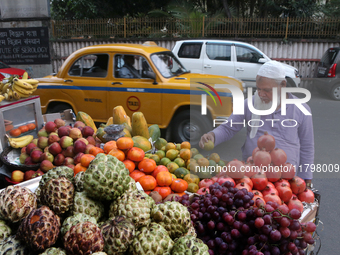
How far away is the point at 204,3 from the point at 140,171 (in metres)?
15.6

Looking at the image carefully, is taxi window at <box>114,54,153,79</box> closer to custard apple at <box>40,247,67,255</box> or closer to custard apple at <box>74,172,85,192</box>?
custard apple at <box>74,172,85,192</box>

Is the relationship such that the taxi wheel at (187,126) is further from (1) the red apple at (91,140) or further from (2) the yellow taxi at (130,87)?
(1) the red apple at (91,140)

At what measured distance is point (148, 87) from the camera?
19.6 ft

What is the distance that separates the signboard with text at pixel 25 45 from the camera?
37.1 feet

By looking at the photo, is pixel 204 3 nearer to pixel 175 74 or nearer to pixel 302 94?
pixel 175 74

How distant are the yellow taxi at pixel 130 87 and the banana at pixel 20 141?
224cm

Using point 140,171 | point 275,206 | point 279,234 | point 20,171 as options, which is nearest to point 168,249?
point 279,234

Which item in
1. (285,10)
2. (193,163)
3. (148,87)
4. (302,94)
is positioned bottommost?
(193,163)

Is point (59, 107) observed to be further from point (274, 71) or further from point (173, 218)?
point (173, 218)

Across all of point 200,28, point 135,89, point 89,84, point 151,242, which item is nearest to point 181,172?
point 151,242

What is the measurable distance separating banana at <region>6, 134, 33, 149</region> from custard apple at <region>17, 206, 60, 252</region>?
255 centimetres

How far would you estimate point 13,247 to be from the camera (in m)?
1.55

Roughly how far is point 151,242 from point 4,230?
0.87 m

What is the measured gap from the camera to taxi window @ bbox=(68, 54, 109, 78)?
6269 millimetres
